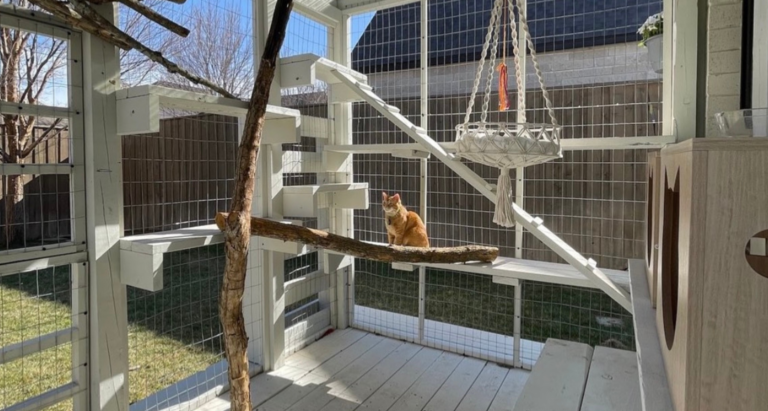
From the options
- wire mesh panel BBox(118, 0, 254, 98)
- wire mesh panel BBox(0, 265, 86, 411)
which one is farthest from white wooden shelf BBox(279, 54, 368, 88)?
wire mesh panel BBox(0, 265, 86, 411)

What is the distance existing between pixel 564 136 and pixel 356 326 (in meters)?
2.01

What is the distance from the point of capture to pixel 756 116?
0.72m

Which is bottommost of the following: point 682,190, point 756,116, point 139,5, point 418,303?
point 418,303

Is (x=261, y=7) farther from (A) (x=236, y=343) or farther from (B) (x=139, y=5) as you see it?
(A) (x=236, y=343)

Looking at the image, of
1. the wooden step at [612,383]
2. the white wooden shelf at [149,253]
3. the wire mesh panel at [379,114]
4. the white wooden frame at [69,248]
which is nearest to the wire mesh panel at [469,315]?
the wire mesh panel at [379,114]

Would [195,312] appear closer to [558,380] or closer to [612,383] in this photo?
[558,380]

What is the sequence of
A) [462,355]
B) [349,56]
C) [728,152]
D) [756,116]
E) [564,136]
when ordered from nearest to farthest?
[728,152], [756,116], [564,136], [462,355], [349,56]

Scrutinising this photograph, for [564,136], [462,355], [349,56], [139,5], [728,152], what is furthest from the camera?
[349,56]

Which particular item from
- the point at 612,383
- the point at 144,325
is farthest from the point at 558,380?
the point at 144,325

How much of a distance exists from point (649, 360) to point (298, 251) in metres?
1.78

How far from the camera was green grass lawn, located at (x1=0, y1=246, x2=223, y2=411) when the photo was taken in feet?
6.54

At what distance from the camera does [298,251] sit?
91.0 inches

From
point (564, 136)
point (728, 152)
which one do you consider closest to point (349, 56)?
point (564, 136)

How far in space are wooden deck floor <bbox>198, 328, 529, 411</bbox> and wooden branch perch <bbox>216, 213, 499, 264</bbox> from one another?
2.42 ft
